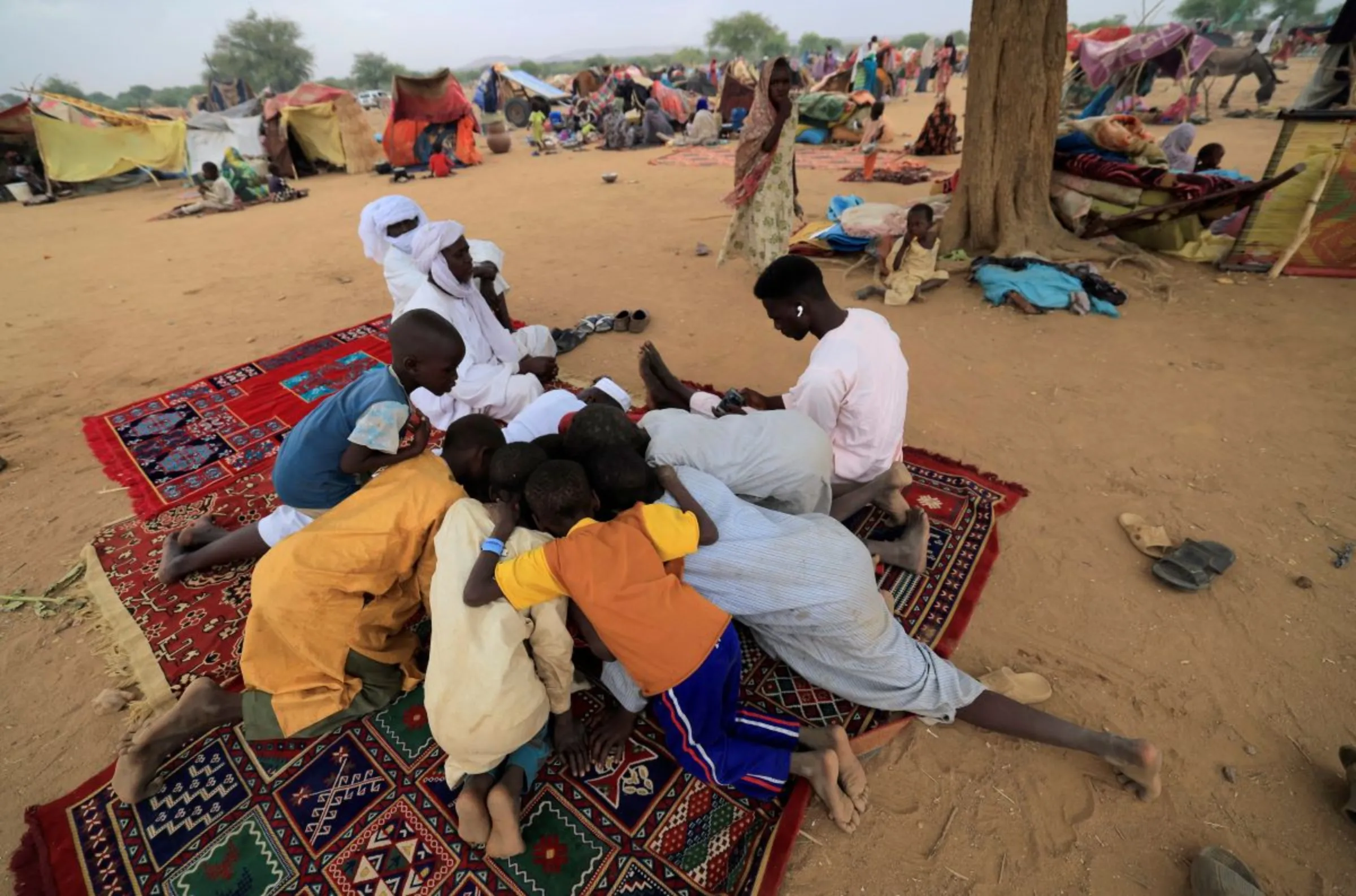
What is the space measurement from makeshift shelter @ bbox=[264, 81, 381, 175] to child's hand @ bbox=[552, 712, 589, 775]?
1623 cm

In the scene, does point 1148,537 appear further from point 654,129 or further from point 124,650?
point 654,129

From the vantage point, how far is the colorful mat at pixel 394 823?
175 centimetres

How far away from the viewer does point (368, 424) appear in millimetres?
2213

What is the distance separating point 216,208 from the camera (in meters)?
11.5

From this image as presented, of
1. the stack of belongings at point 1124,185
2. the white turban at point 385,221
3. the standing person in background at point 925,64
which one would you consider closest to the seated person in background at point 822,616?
the white turban at point 385,221

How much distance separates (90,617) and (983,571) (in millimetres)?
3765

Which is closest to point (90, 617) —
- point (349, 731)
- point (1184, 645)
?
point (349, 731)

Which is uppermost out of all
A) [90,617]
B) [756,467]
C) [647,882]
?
[756,467]

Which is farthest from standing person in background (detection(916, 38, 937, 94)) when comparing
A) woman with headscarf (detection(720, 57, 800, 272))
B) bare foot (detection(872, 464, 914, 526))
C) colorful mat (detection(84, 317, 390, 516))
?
bare foot (detection(872, 464, 914, 526))

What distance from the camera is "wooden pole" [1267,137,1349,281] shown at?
4734 mm

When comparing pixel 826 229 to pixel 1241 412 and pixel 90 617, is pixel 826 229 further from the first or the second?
pixel 90 617

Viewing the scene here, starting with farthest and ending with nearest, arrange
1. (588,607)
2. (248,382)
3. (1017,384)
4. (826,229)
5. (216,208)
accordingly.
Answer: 1. (216,208)
2. (826,229)
3. (248,382)
4. (1017,384)
5. (588,607)

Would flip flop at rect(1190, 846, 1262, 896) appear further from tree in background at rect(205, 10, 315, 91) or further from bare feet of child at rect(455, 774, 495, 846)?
tree in background at rect(205, 10, 315, 91)

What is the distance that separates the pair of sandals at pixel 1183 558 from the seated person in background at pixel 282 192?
46.8ft
